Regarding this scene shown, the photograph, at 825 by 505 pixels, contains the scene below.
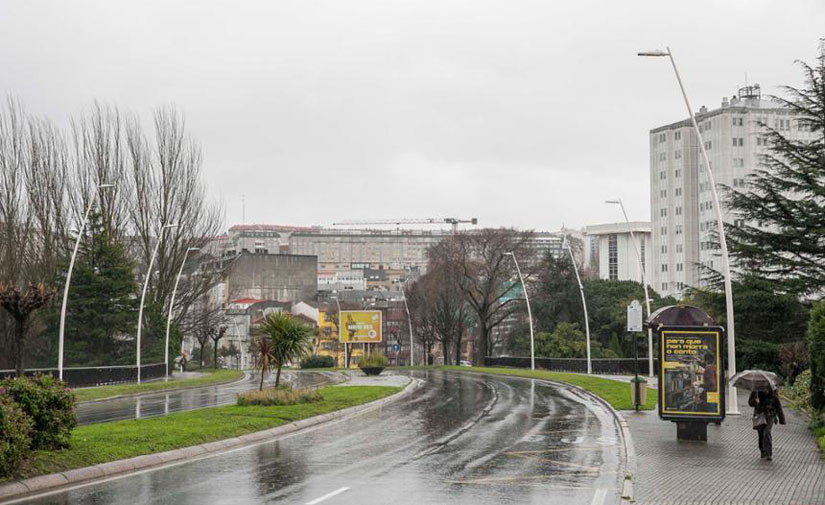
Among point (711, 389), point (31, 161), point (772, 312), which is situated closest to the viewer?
point (711, 389)

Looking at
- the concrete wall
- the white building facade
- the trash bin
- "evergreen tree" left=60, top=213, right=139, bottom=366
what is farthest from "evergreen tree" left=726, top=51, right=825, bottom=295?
the white building facade

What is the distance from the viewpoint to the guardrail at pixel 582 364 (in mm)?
55500

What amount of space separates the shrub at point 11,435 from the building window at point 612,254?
161m

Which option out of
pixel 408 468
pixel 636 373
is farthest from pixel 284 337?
pixel 408 468

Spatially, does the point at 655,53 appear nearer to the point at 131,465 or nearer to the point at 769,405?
the point at 769,405

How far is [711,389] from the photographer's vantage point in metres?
18.9

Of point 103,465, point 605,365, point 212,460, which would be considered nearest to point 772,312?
point 605,365

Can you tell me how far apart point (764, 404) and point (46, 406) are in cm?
1235

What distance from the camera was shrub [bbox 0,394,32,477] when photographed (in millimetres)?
12320

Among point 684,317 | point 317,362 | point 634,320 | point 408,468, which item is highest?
point 684,317

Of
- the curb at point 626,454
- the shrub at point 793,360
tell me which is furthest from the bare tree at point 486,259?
the shrub at point 793,360

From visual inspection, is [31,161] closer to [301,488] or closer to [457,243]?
[457,243]

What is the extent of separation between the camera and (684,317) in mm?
19750

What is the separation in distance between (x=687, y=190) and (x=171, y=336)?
8223cm
